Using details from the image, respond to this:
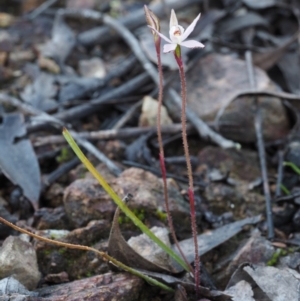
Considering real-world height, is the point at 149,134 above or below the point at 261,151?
above

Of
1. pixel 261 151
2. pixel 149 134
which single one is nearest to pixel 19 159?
pixel 149 134

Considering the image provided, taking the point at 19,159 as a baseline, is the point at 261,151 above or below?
below

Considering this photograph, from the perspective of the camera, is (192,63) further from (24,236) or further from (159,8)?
(24,236)

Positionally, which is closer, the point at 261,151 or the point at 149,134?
the point at 261,151

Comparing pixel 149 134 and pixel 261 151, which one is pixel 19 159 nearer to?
pixel 149 134

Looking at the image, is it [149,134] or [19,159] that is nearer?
[19,159]

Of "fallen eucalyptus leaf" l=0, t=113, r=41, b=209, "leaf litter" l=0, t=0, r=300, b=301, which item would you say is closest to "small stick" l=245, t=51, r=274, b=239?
"leaf litter" l=0, t=0, r=300, b=301

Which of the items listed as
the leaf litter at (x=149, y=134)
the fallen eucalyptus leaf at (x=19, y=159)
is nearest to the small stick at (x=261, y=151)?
the leaf litter at (x=149, y=134)

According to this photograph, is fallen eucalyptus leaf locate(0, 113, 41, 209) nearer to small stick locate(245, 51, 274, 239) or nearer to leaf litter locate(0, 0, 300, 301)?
leaf litter locate(0, 0, 300, 301)
